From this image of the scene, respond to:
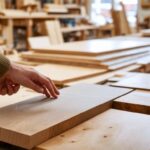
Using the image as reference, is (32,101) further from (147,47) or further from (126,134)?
(147,47)

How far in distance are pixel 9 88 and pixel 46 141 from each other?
0.38 meters

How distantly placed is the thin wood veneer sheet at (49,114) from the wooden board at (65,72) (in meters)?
0.31

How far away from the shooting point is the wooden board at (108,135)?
830 millimetres

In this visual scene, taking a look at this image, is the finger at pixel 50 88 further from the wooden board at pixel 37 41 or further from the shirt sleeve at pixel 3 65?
the wooden board at pixel 37 41

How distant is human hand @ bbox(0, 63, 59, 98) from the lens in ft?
3.51

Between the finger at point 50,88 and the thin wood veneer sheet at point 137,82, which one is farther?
the thin wood veneer sheet at point 137,82

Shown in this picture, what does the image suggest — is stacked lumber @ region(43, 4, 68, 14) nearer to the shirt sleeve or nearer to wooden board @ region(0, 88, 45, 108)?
wooden board @ region(0, 88, 45, 108)

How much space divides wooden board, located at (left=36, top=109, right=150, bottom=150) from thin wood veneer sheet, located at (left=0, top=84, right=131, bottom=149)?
3 cm

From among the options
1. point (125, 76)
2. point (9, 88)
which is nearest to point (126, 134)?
point (9, 88)

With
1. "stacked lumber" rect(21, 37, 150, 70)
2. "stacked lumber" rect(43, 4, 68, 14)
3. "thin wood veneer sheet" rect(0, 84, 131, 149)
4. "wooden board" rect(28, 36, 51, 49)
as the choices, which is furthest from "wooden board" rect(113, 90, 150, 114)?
"stacked lumber" rect(43, 4, 68, 14)

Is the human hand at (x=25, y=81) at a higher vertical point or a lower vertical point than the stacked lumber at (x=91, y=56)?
higher

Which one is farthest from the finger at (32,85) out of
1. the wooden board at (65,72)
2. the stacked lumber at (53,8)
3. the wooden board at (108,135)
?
the stacked lumber at (53,8)

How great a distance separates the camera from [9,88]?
118cm

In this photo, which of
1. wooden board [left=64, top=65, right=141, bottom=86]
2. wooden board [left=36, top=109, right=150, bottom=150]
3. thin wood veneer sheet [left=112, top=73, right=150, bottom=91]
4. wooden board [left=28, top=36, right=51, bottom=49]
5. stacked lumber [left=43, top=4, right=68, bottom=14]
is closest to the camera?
wooden board [left=36, top=109, right=150, bottom=150]
